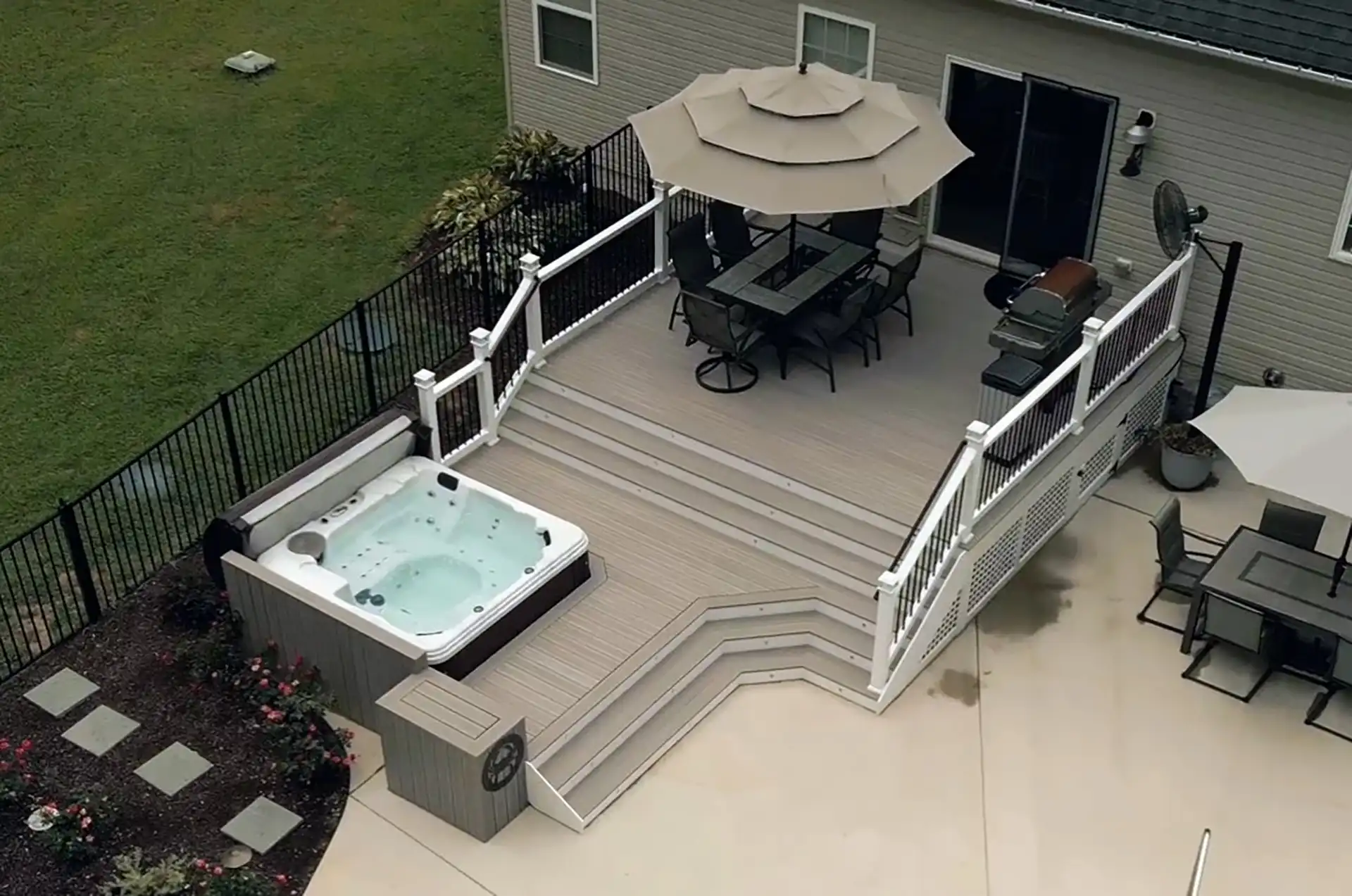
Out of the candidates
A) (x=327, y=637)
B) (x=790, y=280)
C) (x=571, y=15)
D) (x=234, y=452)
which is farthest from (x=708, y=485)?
(x=571, y=15)

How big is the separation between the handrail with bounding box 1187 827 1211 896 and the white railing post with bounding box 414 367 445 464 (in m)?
6.36

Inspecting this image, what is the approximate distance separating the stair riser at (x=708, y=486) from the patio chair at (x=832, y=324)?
4.80 ft

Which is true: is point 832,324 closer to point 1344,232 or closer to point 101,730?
point 1344,232

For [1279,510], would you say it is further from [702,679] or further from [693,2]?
[693,2]

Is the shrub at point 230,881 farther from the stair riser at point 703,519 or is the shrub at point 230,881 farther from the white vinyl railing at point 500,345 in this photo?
the stair riser at point 703,519

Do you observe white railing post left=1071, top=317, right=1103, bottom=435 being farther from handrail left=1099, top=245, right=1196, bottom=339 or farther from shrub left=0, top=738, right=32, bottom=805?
shrub left=0, top=738, right=32, bottom=805

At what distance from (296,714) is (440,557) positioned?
1727mm

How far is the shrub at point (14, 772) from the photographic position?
406 inches

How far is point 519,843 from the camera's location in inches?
403

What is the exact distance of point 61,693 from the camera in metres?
11.2

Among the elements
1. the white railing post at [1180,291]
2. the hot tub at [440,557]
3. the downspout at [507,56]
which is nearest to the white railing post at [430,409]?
the hot tub at [440,557]

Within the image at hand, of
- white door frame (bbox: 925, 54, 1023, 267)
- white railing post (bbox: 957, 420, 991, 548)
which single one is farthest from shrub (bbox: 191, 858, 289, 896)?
white door frame (bbox: 925, 54, 1023, 267)

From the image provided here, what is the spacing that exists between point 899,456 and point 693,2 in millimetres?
5448

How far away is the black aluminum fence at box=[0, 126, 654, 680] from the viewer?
12.1 metres
